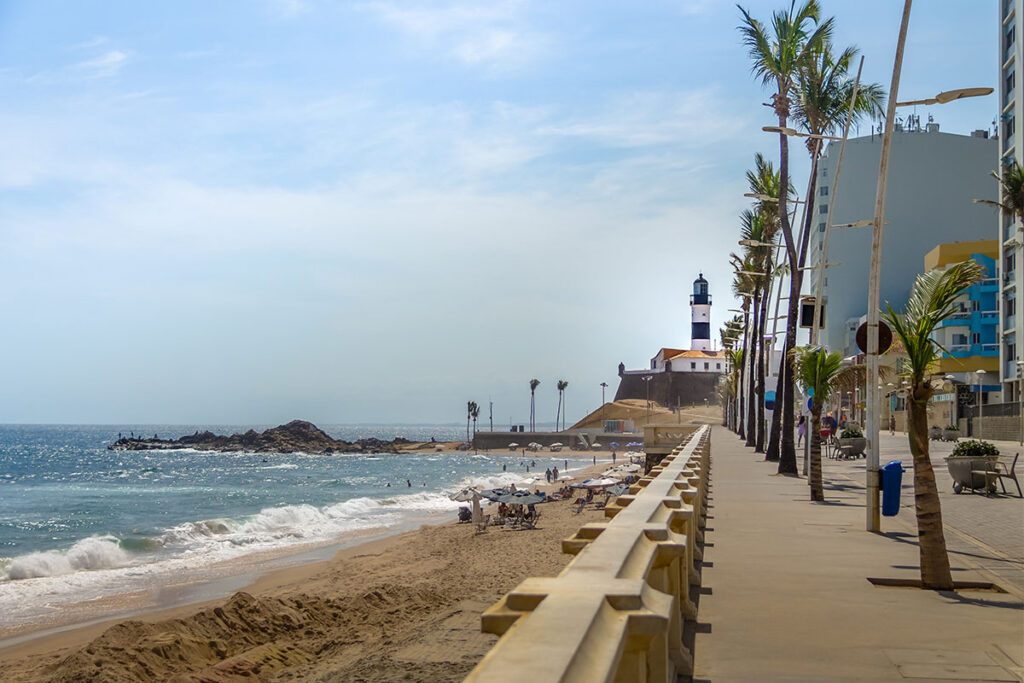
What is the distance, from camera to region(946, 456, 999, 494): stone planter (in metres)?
20.3

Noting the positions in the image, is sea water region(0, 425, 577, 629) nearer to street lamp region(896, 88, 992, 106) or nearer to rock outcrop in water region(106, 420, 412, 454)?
street lamp region(896, 88, 992, 106)

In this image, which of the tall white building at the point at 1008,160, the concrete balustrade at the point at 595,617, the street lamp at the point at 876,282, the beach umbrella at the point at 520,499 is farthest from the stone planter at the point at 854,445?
the concrete balustrade at the point at 595,617

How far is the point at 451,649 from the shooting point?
1355 centimetres

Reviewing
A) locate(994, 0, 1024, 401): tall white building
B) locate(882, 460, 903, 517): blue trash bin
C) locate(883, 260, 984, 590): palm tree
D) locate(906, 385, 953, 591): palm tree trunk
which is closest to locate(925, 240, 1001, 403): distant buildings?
locate(994, 0, 1024, 401): tall white building

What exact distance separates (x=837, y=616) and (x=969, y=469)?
14.5 m

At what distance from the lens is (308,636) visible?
16406mm

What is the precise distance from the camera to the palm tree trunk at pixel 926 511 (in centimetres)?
923

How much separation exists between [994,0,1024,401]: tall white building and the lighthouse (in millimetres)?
91013

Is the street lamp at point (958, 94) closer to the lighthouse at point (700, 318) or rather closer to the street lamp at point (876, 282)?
the street lamp at point (876, 282)

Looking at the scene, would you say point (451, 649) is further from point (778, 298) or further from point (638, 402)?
point (638, 402)

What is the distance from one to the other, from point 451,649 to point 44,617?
38.8 feet

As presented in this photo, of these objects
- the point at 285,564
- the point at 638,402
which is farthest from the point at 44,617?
the point at 638,402

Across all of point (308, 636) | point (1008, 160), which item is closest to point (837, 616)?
point (308, 636)

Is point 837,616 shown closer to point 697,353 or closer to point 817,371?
point 817,371
